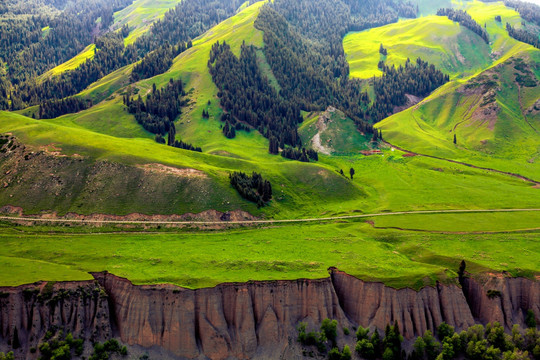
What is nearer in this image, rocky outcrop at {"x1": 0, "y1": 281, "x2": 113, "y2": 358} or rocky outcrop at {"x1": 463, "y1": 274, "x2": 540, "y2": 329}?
rocky outcrop at {"x1": 0, "y1": 281, "x2": 113, "y2": 358}

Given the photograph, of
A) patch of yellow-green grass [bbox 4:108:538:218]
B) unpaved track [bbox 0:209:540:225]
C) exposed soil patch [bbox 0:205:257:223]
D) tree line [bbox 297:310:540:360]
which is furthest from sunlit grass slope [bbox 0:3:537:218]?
tree line [bbox 297:310:540:360]

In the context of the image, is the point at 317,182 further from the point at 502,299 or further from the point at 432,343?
the point at 432,343

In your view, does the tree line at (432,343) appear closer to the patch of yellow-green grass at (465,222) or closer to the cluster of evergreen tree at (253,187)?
the patch of yellow-green grass at (465,222)

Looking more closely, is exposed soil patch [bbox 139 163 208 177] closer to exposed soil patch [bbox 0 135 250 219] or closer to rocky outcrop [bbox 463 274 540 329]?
exposed soil patch [bbox 0 135 250 219]

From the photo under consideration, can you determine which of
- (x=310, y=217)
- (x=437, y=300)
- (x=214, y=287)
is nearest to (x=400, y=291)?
(x=437, y=300)

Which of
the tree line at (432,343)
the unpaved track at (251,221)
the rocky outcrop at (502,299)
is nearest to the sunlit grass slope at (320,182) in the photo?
the unpaved track at (251,221)

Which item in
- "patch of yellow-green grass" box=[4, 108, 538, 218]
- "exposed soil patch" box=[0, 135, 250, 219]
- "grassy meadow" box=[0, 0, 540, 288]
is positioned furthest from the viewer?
"patch of yellow-green grass" box=[4, 108, 538, 218]

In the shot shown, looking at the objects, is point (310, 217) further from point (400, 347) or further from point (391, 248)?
point (400, 347)
